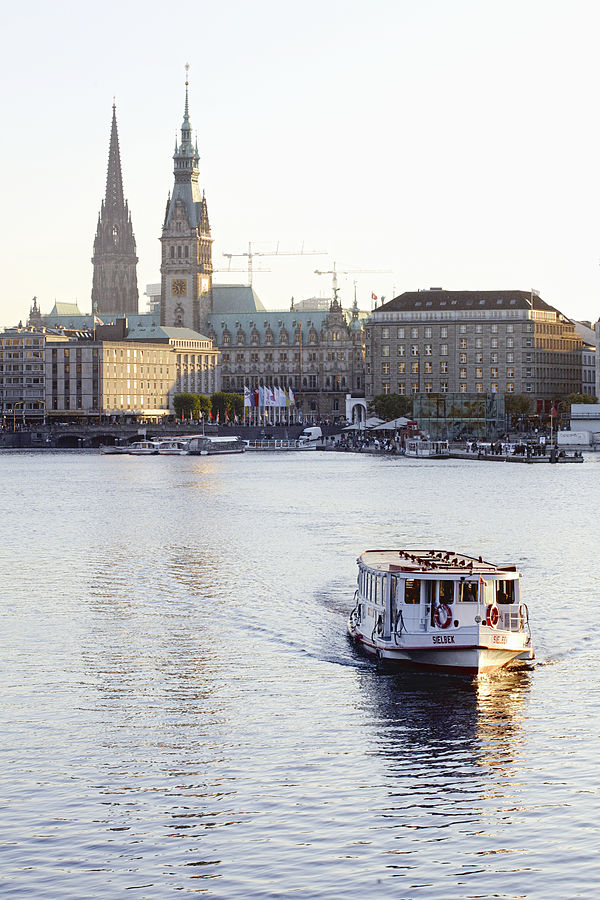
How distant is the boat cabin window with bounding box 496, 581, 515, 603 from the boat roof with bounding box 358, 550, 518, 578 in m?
0.28

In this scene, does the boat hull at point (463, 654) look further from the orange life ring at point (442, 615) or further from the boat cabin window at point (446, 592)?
the boat cabin window at point (446, 592)

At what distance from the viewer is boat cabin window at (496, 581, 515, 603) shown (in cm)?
4077

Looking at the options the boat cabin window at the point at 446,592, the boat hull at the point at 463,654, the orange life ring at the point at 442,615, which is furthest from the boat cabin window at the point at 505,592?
the orange life ring at the point at 442,615

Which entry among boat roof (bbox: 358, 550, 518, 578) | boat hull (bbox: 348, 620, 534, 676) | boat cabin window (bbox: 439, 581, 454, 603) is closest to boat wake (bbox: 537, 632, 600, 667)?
boat hull (bbox: 348, 620, 534, 676)

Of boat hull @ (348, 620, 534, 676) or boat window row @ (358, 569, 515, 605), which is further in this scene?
boat window row @ (358, 569, 515, 605)

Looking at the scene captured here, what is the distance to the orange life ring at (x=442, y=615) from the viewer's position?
4016 centimetres

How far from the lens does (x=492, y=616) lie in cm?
4050

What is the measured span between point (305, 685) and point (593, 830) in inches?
475

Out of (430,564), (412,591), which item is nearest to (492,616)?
(412,591)

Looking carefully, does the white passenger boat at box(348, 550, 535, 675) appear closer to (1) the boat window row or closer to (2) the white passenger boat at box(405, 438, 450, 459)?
(1) the boat window row

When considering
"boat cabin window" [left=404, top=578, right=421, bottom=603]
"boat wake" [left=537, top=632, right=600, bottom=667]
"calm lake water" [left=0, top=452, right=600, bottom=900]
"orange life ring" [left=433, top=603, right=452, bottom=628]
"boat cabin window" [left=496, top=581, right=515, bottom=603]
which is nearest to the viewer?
"calm lake water" [left=0, top=452, right=600, bottom=900]

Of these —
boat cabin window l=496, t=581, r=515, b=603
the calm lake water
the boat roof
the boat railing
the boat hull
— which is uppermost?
the boat roof

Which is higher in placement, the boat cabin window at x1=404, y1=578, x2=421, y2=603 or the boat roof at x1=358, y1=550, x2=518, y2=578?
the boat roof at x1=358, y1=550, x2=518, y2=578

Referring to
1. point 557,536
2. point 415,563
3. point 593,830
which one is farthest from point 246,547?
point 593,830
